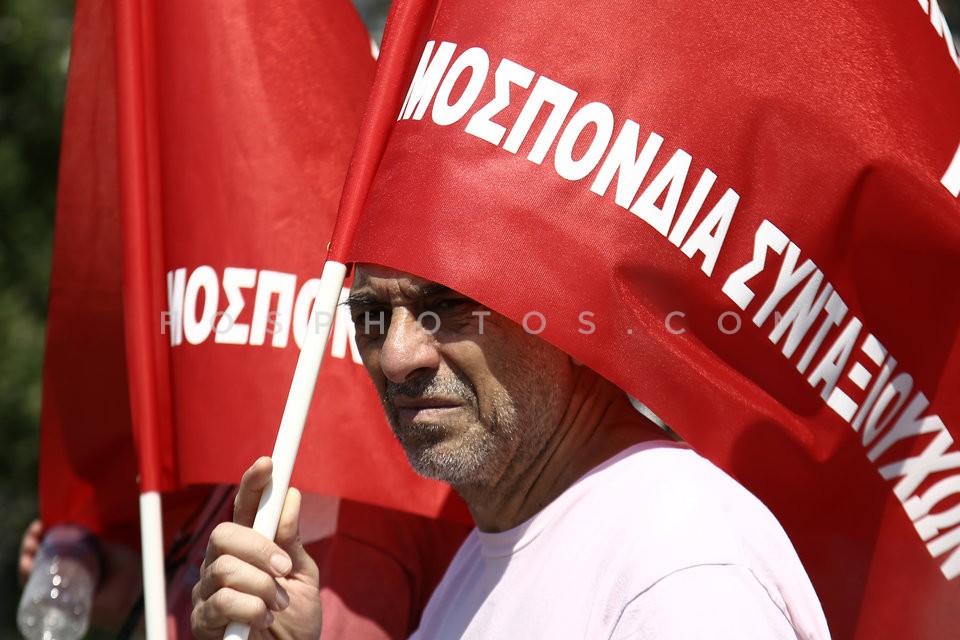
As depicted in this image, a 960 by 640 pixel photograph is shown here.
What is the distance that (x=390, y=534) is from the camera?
2762mm

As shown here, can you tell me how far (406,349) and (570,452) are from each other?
1.18 feet

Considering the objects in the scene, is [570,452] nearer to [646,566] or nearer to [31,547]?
[646,566]

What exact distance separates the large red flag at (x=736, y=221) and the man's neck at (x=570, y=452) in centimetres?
16

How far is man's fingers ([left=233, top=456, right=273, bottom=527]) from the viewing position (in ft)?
6.11

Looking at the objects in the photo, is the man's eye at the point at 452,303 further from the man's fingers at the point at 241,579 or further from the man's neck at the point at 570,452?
the man's fingers at the point at 241,579

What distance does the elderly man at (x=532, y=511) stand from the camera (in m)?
1.78

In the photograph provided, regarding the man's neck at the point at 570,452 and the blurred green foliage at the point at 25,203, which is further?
the blurred green foliage at the point at 25,203

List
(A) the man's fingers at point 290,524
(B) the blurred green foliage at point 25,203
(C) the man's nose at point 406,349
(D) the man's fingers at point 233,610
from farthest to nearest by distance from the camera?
(B) the blurred green foliage at point 25,203, (C) the man's nose at point 406,349, (A) the man's fingers at point 290,524, (D) the man's fingers at point 233,610

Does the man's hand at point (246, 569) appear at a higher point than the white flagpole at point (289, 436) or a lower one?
lower

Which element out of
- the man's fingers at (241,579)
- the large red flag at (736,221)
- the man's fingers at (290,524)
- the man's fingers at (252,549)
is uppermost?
the large red flag at (736,221)

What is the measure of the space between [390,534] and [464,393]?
0.75m

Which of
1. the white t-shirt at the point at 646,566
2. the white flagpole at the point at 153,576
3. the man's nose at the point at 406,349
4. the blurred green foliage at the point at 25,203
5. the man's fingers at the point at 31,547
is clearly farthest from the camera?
the blurred green foliage at the point at 25,203

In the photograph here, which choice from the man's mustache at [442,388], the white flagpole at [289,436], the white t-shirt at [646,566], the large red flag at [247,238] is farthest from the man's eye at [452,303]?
the large red flag at [247,238]

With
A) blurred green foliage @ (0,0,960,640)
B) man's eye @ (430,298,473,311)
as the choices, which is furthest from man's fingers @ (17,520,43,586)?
blurred green foliage @ (0,0,960,640)
